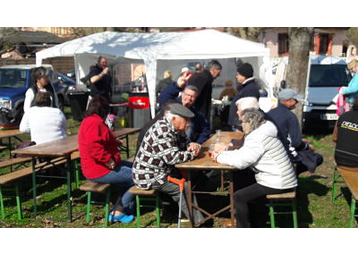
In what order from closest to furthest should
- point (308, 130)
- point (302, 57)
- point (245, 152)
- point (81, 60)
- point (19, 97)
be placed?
point (245, 152)
point (302, 57)
point (308, 130)
point (19, 97)
point (81, 60)

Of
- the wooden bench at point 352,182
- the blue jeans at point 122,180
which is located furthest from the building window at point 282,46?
the blue jeans at point 122,180

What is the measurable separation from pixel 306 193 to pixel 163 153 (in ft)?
8.92

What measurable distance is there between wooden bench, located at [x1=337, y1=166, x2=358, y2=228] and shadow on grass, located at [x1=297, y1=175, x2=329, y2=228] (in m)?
0.55

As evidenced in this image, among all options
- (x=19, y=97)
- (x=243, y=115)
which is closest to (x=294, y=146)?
Result: (x=243, y=115)

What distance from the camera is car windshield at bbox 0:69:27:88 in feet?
41.3

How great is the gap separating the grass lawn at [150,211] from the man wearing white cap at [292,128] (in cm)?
61

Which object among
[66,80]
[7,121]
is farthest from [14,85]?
[7,121]

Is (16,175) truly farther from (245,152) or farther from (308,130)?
(308,130)

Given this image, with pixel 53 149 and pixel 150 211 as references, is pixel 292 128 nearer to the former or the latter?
pixel 150 211

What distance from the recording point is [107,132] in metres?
4.68

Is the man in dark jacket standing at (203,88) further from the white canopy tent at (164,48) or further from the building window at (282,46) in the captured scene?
the building window at (282,46)

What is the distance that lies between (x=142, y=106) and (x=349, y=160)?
23.5 ft

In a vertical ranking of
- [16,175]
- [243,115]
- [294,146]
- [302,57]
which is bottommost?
[16,175]

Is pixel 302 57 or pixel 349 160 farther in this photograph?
pixel 302 57
